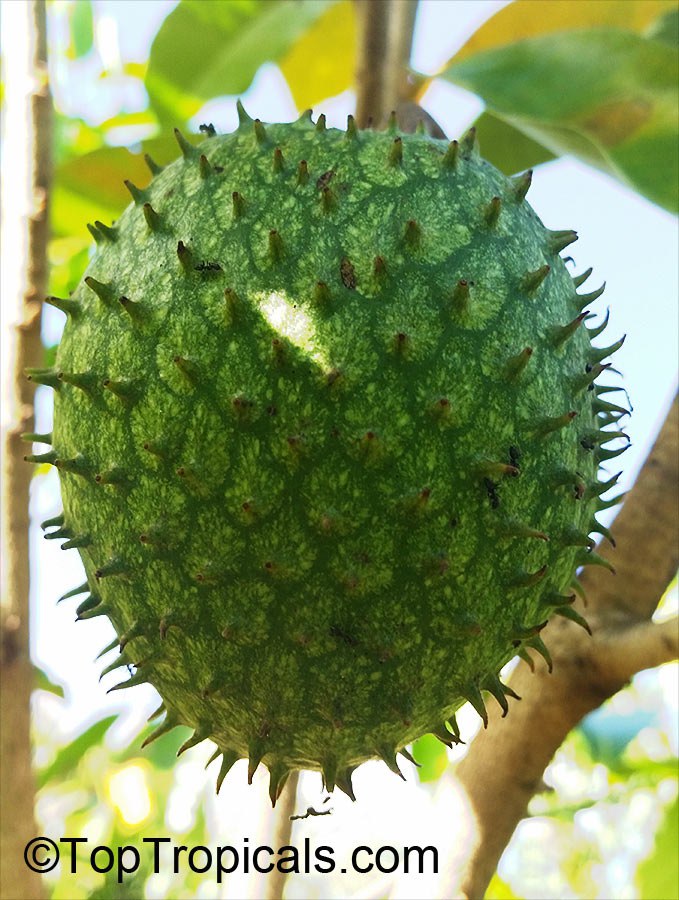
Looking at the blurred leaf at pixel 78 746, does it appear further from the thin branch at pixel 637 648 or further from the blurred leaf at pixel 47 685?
the thin branch at pixel 637 648

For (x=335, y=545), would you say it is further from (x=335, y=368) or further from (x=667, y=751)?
(x=667, y=751)

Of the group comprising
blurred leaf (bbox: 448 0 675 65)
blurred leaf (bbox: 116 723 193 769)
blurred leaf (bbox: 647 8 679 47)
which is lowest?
blurred leaf (bbox: 116 723 193 769)

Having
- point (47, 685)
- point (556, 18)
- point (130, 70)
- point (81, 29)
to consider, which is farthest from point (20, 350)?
point (81, 29)

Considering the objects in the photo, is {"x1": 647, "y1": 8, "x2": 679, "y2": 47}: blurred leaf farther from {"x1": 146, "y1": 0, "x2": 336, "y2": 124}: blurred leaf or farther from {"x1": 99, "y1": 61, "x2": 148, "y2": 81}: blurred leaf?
{"x1": 99, "y1": 61, "x2": 148, "y2": 81}: blurred leaf

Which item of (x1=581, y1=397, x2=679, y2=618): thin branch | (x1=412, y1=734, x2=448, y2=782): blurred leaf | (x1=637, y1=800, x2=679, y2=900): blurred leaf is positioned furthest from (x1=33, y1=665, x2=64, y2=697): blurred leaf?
(x1=637, y1=800, x2=679, y2=900): blurred leaf

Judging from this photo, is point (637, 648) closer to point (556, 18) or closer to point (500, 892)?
point (556, 18)

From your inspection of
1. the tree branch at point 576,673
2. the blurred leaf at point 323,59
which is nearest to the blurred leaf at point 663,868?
the tree branch at point 576,673
